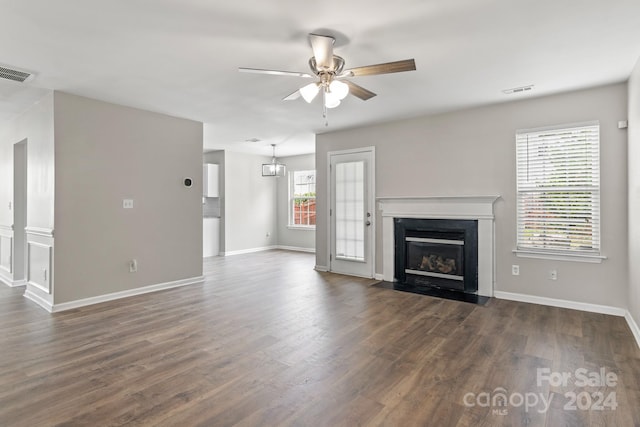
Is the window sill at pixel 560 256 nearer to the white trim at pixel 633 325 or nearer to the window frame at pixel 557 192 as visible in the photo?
the window frame at pixel 557 192

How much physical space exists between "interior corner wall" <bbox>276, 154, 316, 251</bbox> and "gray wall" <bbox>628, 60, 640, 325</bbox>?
20.2 feet

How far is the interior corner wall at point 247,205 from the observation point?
829cm

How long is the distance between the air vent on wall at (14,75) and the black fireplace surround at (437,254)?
15.8 ft

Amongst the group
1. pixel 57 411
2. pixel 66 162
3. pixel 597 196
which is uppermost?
pixel 66 162

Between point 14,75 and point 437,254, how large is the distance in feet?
17.7

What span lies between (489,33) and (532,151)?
84.4 inches

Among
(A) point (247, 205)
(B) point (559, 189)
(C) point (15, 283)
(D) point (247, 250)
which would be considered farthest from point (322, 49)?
(D) point (247, 250)

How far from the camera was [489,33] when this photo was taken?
8.53 feet

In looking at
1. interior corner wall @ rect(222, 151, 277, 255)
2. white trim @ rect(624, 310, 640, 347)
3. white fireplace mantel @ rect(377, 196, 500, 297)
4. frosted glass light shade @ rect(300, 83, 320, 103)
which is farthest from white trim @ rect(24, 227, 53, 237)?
white trim @ rect(624, 310, 640, 347)

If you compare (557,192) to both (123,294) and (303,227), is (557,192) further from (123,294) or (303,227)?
(303,227)

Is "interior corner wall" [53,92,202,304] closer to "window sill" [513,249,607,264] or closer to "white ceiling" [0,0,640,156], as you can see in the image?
"white ceiling" [0,0,640,156]

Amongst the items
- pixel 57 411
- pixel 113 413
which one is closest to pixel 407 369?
pixel 113 413

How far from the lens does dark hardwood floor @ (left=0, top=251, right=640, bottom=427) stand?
1.99 meters

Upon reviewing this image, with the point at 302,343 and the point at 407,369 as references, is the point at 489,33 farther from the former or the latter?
the point at 302,343
